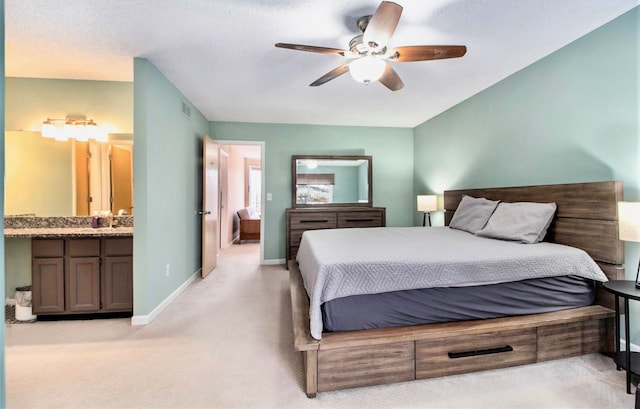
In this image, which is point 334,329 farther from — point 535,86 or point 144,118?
point 535,86

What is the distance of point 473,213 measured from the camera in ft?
9.80

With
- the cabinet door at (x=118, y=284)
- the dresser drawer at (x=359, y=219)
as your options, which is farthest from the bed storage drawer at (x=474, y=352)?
the dresser drawer at (x=359, y=219)

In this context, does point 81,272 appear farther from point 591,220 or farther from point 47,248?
point 591,220

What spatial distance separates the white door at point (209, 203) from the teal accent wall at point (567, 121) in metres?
3.54

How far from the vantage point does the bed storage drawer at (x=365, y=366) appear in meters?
1.58

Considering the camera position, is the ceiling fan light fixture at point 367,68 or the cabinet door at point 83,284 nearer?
the ceiling fan light fixture at point 367,68

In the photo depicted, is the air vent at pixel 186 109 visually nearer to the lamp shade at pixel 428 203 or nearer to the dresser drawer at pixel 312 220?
the dresser drawer at pixel 312 220

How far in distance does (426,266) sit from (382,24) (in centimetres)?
149

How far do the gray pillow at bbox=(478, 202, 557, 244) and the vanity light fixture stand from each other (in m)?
4.10

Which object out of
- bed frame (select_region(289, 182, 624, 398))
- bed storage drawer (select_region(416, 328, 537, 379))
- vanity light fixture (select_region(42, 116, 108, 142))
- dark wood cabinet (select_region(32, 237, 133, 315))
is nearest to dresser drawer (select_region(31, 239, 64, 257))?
dark wood cabinet (select_region(32, 237, 133, 315))

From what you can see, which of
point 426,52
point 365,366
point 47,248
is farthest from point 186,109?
point 365,366

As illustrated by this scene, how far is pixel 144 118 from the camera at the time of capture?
8.23 ft

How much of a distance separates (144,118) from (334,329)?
96.2 inches

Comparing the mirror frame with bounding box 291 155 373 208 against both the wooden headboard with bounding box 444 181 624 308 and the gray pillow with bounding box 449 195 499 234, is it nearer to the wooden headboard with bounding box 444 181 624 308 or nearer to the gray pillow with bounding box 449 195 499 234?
the gray pillow with bounding box 449 195 499 234
